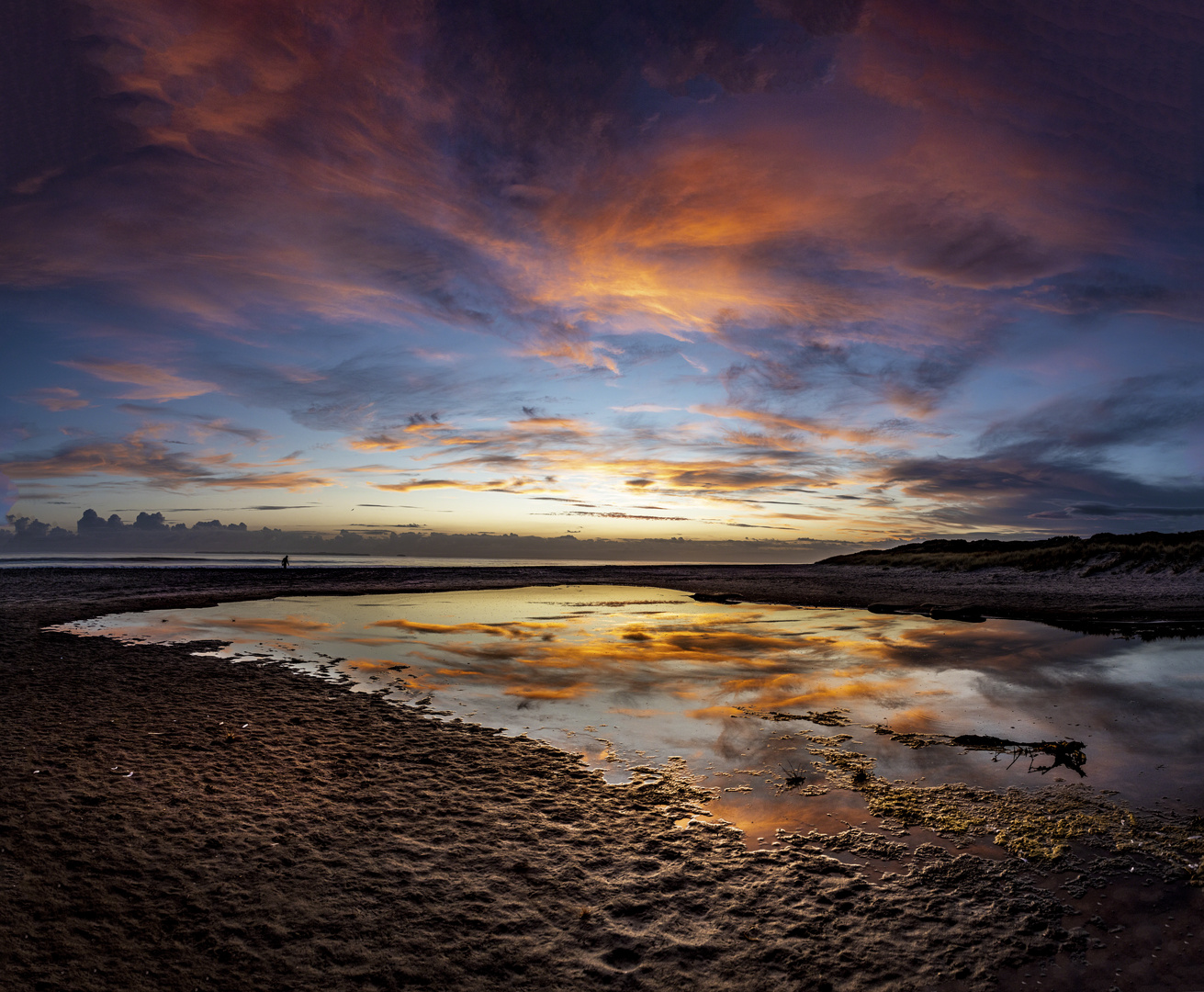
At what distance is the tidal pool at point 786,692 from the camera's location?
853cm

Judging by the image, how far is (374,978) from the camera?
4.41 metres

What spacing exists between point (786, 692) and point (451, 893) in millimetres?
9789

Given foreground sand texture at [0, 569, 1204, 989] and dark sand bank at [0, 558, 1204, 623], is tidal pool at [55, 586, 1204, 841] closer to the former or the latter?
foreground sand texture at [0, 569, 1204, 989]

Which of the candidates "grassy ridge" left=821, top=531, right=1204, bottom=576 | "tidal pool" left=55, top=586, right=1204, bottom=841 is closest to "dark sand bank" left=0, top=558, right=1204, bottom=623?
"grassy ridge" left=821, top=531, right=1204, bottom=576

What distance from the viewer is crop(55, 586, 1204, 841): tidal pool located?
8531mm

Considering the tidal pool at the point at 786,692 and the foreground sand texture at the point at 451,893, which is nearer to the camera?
the foreground sand texture at the point at 451,893

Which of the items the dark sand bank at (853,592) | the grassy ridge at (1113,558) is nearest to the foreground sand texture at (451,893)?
the dark sand bank at (853,592)

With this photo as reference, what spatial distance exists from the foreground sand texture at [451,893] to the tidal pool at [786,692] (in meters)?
1.44

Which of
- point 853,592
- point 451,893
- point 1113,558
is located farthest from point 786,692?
point 1113,558

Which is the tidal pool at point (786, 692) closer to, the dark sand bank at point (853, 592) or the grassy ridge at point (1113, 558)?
the dark sand bank at point (853, 592)

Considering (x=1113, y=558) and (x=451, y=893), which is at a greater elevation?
(x=1113, y=558)

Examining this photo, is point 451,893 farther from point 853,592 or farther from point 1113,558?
point 1113,558

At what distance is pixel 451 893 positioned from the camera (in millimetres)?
5465

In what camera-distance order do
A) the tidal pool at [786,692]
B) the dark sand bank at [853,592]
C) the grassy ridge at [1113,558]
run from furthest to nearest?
1. the grassy ridge at [1113,558]
2. the dark sand bank at [853,592]
3. the tidal pool at [786,692]
